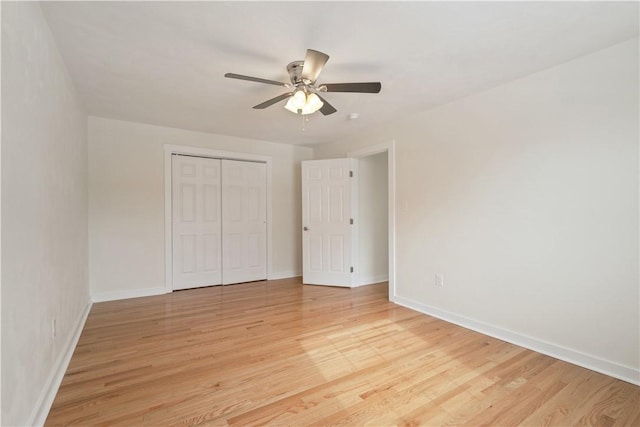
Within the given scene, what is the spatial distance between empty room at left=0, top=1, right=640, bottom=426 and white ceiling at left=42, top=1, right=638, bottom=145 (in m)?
0.02

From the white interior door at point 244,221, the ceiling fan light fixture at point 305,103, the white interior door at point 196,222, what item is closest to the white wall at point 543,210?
the ceiling fan light fixture at point 305,103

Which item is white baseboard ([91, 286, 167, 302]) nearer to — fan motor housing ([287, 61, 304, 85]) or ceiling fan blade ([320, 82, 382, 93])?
fan motor housing ([287, 61, 304, 85])

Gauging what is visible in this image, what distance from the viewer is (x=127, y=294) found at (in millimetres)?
3730

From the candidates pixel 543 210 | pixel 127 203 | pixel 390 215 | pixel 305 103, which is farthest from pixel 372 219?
pixel 127 203

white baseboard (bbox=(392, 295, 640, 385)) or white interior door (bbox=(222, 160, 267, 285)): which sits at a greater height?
white interior door (bbox=(222, 160, 267, 285))

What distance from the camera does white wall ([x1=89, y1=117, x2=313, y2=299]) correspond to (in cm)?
359

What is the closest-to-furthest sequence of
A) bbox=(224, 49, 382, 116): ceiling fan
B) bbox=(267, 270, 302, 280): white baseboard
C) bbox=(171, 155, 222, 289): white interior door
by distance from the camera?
bbox=(224, 49, 382, 116): ceiling fan → bbox=(171, 155, 222, 289): white interior door → bbox=(267, 270, 302, 280): white baseboard

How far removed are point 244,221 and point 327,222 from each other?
1.36 m

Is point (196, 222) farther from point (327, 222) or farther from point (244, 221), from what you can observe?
point (327, 222)

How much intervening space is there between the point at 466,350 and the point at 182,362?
2.26 metres

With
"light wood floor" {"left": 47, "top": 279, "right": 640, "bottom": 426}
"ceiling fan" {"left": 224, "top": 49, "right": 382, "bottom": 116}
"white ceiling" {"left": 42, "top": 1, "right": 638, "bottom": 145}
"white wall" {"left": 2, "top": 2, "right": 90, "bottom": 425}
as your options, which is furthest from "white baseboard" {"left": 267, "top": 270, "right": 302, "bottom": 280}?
"ceiling fan" {"left": 224, "top": 49, "right": 382, "bottom": 116}

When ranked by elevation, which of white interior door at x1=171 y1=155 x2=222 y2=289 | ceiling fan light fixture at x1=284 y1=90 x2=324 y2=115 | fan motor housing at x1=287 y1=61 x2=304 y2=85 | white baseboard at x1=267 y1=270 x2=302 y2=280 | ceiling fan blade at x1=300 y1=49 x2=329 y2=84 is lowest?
white baseboard at x1=267 y1=270 x2=302 y2=280

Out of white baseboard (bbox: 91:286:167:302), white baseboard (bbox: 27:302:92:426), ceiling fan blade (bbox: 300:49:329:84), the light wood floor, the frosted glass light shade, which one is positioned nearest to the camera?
white baseboard (bbox: 27:302:92:426)

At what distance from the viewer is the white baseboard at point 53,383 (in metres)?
1.46
